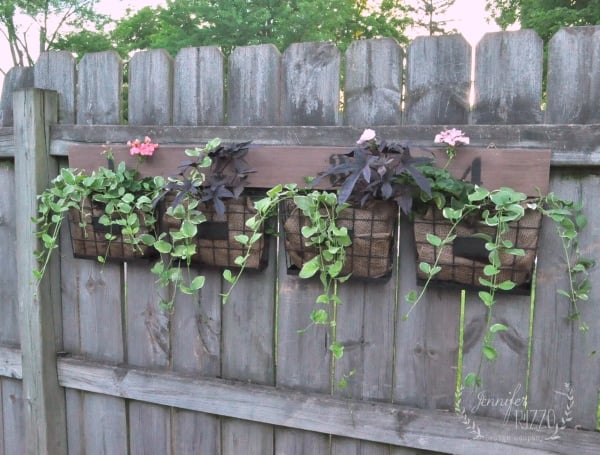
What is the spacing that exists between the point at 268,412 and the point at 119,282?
0.77m

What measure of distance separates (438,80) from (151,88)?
104cm

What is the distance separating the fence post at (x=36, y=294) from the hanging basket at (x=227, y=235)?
70 cm

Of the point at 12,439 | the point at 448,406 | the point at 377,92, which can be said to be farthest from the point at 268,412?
the point at 12,439

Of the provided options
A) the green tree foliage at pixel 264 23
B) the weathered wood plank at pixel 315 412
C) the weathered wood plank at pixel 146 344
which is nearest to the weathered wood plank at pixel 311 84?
the weathered wood plank at pixel 146 344

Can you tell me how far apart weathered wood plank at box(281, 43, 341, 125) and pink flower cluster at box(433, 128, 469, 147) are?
1.24 ft

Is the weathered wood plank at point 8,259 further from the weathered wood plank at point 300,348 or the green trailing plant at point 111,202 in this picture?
the weathered wood plank at point 300,348

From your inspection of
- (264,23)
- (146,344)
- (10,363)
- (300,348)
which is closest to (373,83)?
(300,348)

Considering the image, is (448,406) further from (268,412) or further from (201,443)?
(201,443)

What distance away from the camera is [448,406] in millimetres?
1810

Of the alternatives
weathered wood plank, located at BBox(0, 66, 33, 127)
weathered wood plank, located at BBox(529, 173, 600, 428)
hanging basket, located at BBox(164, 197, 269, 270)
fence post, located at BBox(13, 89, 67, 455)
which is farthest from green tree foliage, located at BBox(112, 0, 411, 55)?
weathered wood plank, located at BBox(529, 173, 600, 428)

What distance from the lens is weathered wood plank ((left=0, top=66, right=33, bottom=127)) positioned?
2.35m

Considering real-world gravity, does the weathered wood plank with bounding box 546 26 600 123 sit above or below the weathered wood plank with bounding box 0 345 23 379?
above

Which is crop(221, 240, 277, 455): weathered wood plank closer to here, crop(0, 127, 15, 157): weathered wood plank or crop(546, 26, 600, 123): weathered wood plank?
crop(546, 26, 600, 123): weathered wood plank

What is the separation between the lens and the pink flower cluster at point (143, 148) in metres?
1.93
